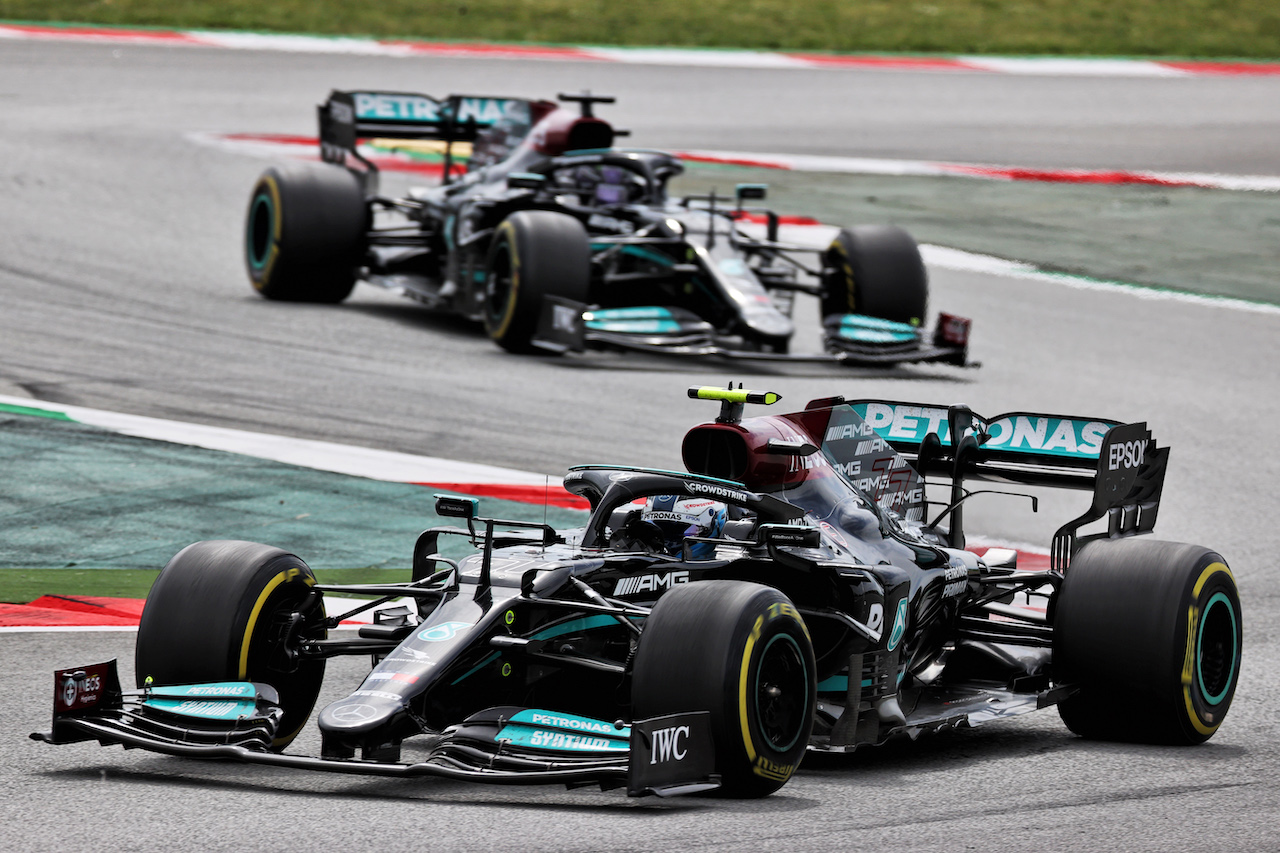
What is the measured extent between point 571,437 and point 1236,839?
8649 mm

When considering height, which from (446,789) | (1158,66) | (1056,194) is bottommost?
(446,789)

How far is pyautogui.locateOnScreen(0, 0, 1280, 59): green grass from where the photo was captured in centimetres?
3562

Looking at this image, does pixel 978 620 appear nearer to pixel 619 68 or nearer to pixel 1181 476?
pixel 1181 476

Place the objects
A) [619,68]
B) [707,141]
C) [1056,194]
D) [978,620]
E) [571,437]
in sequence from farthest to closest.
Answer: [619,68]
[707,141]
[1056,194]
[571,437]
[978,620]

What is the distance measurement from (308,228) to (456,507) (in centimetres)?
1261

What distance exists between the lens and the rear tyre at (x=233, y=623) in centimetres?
784

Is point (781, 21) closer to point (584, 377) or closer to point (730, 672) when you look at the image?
point (584, 377)

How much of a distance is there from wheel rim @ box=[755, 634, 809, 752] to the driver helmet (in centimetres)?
94

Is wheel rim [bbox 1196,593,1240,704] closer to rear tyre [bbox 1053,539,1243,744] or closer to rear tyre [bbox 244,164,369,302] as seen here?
rear tyre [bbox 1053,539,1243,744]

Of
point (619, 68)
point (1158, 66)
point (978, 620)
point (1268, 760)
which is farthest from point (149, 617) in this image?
point (1158, 66)

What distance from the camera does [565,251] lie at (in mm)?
17781

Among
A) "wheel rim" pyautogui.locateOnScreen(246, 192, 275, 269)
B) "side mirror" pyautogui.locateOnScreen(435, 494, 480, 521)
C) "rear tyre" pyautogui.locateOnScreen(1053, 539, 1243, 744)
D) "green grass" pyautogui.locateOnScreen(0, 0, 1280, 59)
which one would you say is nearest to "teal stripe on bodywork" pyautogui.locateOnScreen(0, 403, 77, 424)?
"wheel rim" pyautogui.locateOnScreen(246, 192, 275, 269)

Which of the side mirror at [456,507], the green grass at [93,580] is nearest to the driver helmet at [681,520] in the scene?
the side mirror at [456,507]

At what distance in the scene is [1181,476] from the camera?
49.7ft
